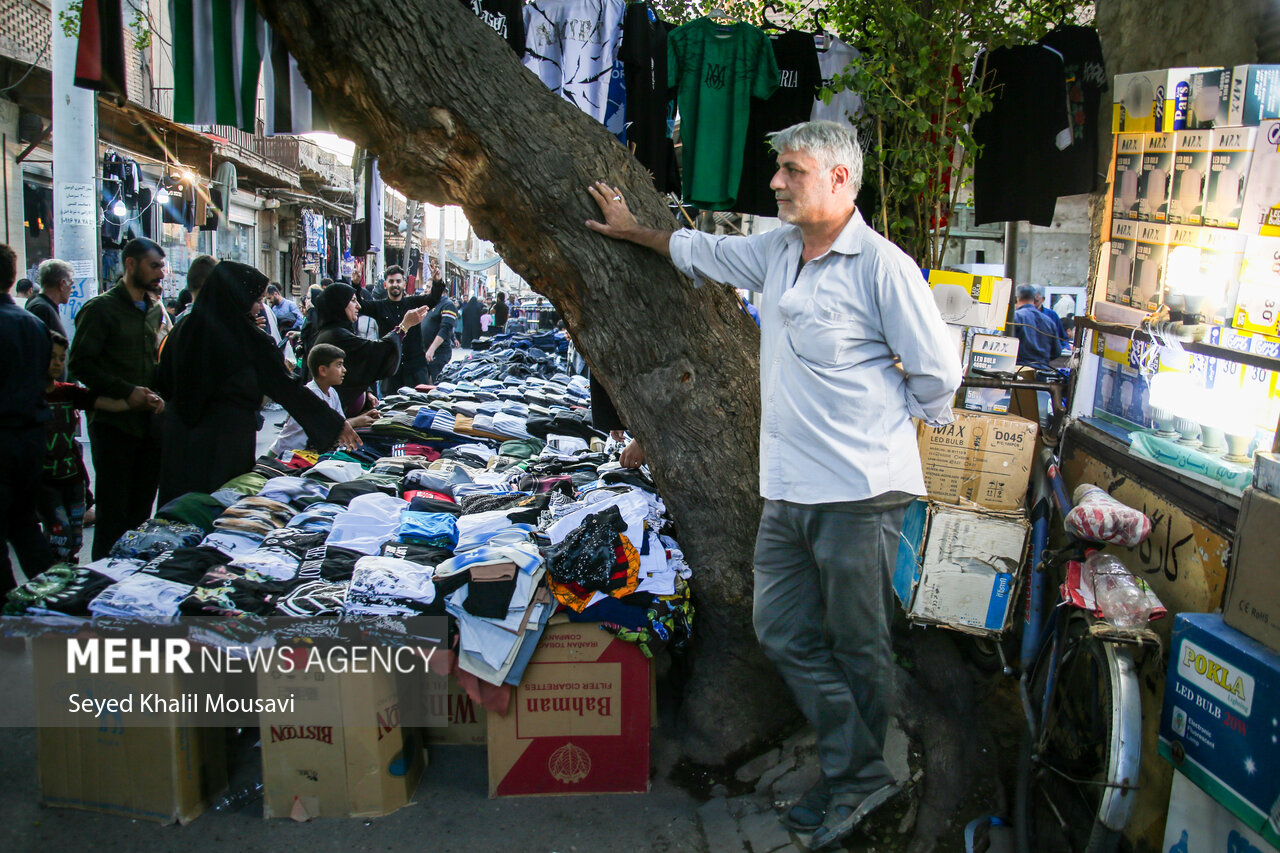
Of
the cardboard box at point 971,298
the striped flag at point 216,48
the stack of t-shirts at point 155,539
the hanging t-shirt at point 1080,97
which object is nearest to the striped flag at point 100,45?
the striped flag at point 216,48

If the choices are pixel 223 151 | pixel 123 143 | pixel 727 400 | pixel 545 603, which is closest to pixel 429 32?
pixel 727 400

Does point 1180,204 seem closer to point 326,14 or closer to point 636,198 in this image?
point 636,198

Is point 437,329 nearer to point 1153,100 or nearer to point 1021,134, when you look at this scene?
point 1021,134

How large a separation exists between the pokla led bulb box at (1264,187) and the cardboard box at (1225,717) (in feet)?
4.33

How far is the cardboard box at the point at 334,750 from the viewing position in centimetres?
282

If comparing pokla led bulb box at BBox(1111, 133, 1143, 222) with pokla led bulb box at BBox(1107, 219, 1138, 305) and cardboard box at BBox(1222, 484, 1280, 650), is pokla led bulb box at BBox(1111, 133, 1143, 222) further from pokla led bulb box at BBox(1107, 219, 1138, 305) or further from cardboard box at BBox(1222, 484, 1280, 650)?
cardboard box at BBox(1222, 484, 1280, 650)

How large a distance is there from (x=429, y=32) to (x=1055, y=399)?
2838mm

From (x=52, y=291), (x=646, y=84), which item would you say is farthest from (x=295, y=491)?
(x=52, y=291)

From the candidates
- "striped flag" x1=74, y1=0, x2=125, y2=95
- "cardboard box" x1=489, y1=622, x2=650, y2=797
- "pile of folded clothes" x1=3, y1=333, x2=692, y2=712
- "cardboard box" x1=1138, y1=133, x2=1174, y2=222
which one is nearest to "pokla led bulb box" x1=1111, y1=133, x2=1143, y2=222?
"cardboard box" x1=1138, y1=133, x2=1174, y2=222

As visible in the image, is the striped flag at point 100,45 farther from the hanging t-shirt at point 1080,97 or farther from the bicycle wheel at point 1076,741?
the bicycle wheel at point 1076,741

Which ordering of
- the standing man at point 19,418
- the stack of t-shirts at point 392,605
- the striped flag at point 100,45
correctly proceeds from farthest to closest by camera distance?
the standing man at point 19,418 < the striped flag at point 100,45 < the stack of t-shirts at point 392,605

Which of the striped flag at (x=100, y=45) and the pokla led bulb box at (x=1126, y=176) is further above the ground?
the striped flag at (x=100, y=45)

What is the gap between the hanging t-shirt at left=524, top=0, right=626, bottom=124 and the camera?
4320 millimetres

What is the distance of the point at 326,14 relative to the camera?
2.84 m
